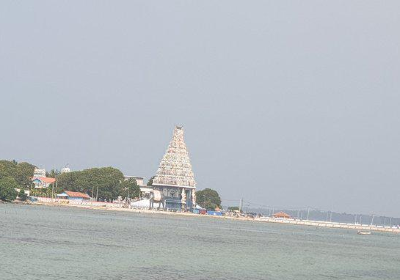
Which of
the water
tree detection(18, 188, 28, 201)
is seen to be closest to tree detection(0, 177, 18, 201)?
tree detection(18, 188, 28, 201)

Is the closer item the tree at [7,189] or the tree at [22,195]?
the tree at [7,189]

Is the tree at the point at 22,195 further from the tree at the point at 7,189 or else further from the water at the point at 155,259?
the water at the point at 155,259

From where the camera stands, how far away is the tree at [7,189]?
6932 inches

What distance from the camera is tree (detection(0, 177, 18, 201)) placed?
17607 centimetres

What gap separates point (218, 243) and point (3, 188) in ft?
303

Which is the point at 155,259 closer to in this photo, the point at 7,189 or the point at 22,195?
the point at 7,189

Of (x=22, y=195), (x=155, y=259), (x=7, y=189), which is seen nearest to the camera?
(x=155, y=259)

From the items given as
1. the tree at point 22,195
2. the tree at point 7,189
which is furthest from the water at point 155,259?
the tree at point 22,195

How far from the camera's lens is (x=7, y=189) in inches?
7018

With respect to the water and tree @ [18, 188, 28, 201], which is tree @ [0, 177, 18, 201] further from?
the water

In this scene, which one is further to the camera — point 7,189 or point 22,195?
point 22,195

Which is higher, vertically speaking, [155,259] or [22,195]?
[22,195]

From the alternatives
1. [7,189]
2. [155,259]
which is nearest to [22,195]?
[7,189]

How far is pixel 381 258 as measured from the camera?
9756 centimetres
